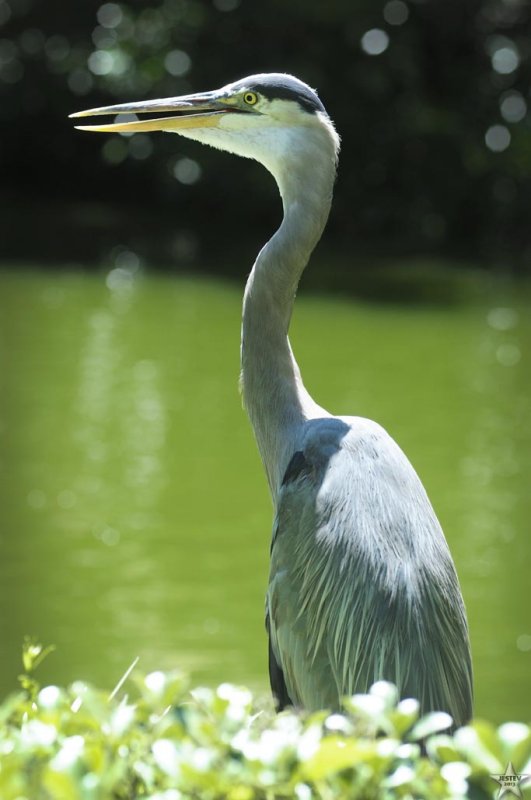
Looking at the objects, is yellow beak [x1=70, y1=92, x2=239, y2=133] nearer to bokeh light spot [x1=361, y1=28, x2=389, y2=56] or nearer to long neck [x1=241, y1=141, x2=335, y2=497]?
long neck [x1=241, y1=141, x2=335, y2=497]

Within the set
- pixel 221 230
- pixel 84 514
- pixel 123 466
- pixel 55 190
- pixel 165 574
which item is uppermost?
pixel 55 190

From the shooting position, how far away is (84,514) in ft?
20.6

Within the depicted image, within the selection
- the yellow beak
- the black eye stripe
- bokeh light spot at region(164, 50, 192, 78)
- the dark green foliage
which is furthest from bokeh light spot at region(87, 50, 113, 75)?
the black eye stripe

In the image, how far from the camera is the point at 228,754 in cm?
152

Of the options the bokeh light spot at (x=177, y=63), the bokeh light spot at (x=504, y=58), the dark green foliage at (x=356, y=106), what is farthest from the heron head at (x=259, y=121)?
the bokeh light spot at (x=177, y=63)

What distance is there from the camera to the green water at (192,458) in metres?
5.09

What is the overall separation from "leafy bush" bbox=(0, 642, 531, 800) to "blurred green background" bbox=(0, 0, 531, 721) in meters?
3.10

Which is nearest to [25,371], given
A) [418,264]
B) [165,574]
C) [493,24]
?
[165,574]

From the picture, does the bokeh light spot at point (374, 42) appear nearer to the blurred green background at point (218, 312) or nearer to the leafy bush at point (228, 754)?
the blurred green background at point (218, 312)

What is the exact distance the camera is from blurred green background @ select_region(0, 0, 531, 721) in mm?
5453

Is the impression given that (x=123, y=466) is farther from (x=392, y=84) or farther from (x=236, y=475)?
(x=392, y=84)

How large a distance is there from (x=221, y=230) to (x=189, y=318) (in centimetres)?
425

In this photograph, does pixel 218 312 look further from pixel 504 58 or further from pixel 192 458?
pixel 504 58

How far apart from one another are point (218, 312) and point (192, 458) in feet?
10.9
